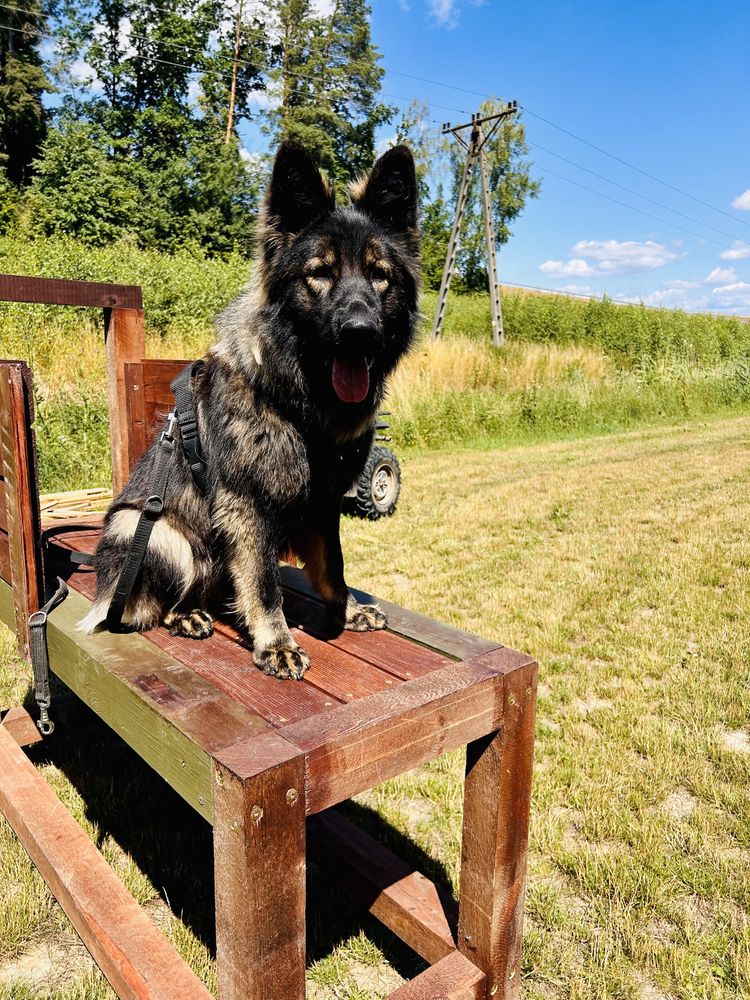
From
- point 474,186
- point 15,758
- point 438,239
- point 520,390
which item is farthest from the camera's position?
point 474,186

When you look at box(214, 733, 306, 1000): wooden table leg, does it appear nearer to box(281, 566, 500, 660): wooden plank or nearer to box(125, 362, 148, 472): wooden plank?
box(281, 566, 500, 660): wooden plank

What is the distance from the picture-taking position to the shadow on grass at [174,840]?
6.84 feet

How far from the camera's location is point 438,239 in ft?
105

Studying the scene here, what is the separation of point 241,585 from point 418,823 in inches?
49.1

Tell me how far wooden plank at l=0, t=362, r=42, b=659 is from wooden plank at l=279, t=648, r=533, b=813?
1.19 m

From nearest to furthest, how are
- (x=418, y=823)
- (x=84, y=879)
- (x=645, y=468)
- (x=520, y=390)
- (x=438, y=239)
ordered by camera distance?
(x=84, y=879) → (x=418, y=823) → (x=645, y=468) → (x=520, y=390) → (x=438, y=239)

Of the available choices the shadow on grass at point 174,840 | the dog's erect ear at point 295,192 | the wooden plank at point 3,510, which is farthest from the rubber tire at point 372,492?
the dog's erect ear at point 295,192

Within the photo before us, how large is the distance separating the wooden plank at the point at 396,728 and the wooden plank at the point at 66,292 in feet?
7.92

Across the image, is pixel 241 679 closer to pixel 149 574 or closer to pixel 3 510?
pixel 149 574

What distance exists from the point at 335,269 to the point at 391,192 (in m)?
0.35

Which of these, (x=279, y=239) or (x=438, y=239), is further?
(x=438, y=239)

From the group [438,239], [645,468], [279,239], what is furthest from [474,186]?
[279,239]

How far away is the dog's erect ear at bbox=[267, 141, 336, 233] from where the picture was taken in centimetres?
186

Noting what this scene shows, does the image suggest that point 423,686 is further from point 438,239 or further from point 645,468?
point 438,239
